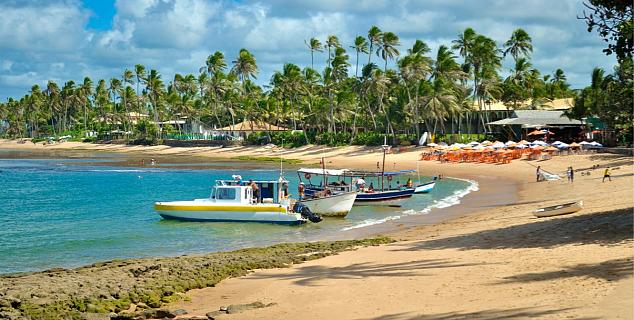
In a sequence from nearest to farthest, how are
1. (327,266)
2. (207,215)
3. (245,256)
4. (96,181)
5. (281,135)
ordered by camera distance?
(327,266) < (245,256) < (207,215) < (96,181) < (281,135)

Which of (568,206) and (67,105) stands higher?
(67,105)

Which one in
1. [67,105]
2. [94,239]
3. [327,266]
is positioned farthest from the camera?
[67,105]

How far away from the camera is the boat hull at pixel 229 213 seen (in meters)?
33.3

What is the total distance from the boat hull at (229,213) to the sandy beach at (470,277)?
314 inches

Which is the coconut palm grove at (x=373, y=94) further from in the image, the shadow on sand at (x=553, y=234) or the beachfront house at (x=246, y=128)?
the shadow on sand at (x=553, y=234)

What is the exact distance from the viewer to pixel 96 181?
62.9 metres

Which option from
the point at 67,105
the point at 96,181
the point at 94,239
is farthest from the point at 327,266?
the point at 67,105

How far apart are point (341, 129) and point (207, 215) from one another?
78.0 metres

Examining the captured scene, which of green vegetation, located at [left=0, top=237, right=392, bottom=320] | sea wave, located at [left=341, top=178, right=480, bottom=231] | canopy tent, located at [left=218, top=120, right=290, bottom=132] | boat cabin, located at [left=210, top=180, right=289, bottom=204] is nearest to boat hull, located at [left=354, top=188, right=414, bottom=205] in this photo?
sea wave, located at [left=341, top=178, right=480, bottom=231]

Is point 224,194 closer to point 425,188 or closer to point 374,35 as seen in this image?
point 425,188

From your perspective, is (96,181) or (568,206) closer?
(568,206)

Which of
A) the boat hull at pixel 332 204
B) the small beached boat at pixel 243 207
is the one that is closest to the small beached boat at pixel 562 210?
the small beached boat at pixel 243 207

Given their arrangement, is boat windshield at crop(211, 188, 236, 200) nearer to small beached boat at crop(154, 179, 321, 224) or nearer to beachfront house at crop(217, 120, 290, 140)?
small beached boat at crop(154, 179, 321, 224)

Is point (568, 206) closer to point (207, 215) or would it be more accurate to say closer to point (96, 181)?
point (207, 215)
